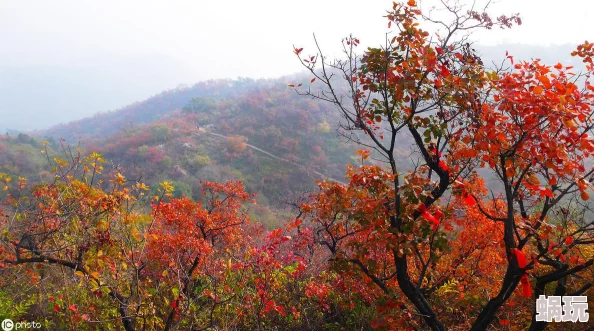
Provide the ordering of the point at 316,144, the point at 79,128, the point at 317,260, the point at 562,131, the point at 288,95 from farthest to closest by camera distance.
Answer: the point at 79,128 < the point at 288,95 < the point at 316,144 < the point at 317,260 < the point at 562,131

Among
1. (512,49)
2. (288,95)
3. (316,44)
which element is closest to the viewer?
(316,44)

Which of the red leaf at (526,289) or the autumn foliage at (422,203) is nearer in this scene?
the red leaf at (526,289)

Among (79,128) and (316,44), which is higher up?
(79,128)

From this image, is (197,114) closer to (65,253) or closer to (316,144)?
(316,144)

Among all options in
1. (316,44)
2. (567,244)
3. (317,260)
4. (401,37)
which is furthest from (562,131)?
(317,260)

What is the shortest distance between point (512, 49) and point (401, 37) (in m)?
117

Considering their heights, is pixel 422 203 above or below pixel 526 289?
above

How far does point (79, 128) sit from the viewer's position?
78.4 m

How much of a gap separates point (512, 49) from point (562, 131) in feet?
384

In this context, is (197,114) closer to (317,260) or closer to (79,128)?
(79,128)

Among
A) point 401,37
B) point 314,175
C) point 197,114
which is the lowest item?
point 314,175

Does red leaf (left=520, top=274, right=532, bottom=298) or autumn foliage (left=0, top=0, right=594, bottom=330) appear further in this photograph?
autumn foliage (left=0, top=0, right=594, bottom=330)

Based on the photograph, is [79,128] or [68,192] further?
[79,128]

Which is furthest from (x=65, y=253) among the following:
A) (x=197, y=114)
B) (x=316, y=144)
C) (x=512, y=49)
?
(x=512, y=49)
